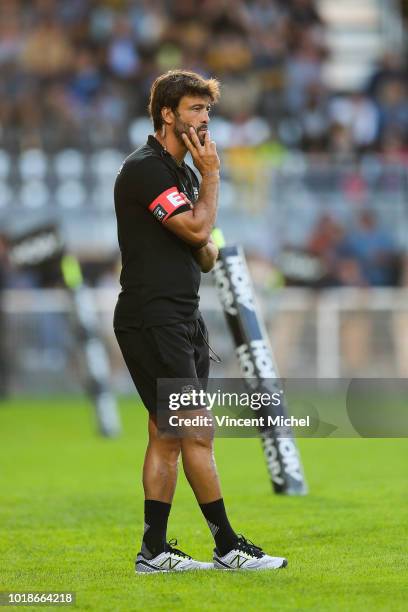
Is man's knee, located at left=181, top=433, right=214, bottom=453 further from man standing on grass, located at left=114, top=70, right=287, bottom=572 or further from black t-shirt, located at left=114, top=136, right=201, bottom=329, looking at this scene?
black t-shirt, located at left=114, top=136, right=201, bottom=329

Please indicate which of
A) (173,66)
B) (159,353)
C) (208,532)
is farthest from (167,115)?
(173,66)

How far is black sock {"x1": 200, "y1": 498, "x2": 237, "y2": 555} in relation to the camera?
660 centimetres

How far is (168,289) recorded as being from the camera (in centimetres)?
655

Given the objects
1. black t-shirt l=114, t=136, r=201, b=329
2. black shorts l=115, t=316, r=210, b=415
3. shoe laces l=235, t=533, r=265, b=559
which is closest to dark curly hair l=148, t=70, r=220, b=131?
black t-shirt l=114, t=136, r=201, b=329

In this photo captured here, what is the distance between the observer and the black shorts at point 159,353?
6.53 metres

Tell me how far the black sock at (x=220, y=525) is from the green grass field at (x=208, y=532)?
15 centimetres

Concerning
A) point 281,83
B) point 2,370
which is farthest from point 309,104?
point 2,370

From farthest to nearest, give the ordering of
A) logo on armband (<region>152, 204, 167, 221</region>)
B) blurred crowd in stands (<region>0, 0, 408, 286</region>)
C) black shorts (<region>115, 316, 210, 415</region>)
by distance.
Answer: blurred crowd in stands (<region>0, 0, 408, 286</region>), black shorts (<region>115, 316, 210, 415</region>), logo on armband (<region>152, 204, 167, 221</region>)

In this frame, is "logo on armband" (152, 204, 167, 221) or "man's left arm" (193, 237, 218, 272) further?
"man's left arm" (193, 237, 218, 272)

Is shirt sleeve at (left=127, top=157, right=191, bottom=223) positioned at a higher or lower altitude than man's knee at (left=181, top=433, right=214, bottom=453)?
higher

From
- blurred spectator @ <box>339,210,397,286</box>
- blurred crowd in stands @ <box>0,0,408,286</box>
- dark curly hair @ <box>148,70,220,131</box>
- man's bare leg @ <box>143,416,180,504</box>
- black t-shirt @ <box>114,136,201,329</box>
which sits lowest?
man's bare leg @ <box>143,416,180,504</box>

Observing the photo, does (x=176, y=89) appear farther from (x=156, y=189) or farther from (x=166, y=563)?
(x=166, y=563)

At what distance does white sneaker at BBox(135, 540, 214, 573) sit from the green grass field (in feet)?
0.34

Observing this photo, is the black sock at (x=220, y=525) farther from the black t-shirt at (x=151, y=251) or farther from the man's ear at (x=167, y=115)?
the man's ear at (x=167, y=115)
